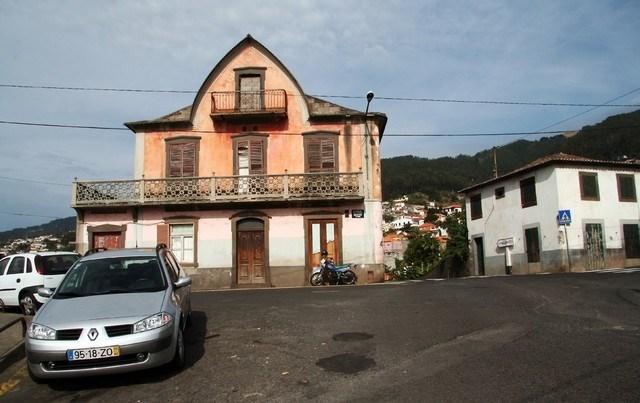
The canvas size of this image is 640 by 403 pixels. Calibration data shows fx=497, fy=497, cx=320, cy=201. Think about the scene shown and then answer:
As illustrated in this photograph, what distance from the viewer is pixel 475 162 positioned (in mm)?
136750

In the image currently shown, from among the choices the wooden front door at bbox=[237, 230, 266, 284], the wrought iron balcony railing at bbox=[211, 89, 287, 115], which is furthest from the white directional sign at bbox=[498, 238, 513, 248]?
the wrought iron balcony railing at bbox=[211, 89, 287, 115]

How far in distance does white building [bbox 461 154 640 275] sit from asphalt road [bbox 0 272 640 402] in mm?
16679

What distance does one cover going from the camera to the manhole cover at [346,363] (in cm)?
A: 593

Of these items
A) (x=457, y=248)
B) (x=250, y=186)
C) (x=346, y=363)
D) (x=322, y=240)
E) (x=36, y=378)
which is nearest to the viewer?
(x=36, y=378)

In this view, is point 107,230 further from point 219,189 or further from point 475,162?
point 475,162

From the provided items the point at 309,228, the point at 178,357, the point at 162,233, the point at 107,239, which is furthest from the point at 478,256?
the point at 178,357

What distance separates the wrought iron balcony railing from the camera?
75.9 feet

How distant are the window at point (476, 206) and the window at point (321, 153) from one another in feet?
49.7

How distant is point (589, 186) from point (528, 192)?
3.10 metres

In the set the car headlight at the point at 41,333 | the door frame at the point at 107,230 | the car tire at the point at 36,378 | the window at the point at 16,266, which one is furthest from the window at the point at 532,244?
the car headlight at the point at 41,333

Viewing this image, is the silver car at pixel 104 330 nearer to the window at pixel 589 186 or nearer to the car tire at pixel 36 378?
the car tire at pixel 36 378

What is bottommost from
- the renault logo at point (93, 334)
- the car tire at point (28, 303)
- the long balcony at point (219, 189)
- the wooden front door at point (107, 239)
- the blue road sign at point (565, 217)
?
the car tire at point (28, 303)

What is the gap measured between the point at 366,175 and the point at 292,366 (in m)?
17.0

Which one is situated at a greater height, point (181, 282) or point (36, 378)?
point (181, 282)
